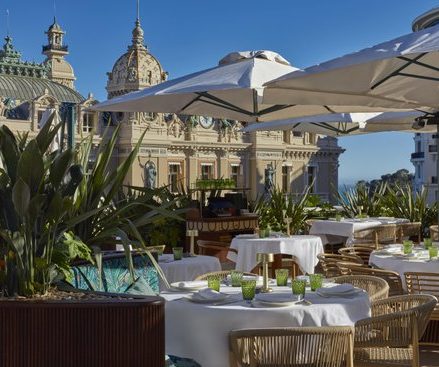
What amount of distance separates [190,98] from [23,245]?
478 centimetres

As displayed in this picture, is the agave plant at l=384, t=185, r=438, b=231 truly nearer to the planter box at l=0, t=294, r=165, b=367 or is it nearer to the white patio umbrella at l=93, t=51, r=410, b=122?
the white patio umbrella at l=93, t=51, r=410, b=122

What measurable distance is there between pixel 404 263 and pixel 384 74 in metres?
1.47

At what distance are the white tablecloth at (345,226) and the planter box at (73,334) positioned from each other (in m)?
7.13

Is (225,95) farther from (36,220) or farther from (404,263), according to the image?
(36,220)

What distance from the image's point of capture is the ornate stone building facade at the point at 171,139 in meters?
31.4

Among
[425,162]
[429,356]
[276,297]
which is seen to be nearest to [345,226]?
[429,356]

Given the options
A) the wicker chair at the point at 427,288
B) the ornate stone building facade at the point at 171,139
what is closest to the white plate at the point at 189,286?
the wicker chair at the point at 427,288

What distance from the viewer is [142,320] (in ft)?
8.83

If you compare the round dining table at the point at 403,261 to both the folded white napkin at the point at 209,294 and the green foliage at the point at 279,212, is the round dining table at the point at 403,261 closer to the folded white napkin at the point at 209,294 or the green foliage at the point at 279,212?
the folded white napkin at the point at 209,294

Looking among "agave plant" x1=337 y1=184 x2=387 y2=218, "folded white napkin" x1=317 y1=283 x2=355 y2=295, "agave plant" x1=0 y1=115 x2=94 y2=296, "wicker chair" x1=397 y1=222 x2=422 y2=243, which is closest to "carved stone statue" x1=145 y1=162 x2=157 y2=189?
"agave plant" x1=337 y1=184 x2=387 y2=218

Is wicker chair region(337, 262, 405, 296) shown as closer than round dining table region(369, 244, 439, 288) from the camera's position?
Yes

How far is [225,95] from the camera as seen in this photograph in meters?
7.71

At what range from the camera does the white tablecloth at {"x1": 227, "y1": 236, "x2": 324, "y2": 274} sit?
24.9ft

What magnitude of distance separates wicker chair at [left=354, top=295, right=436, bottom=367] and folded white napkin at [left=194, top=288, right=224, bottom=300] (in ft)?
2.35
